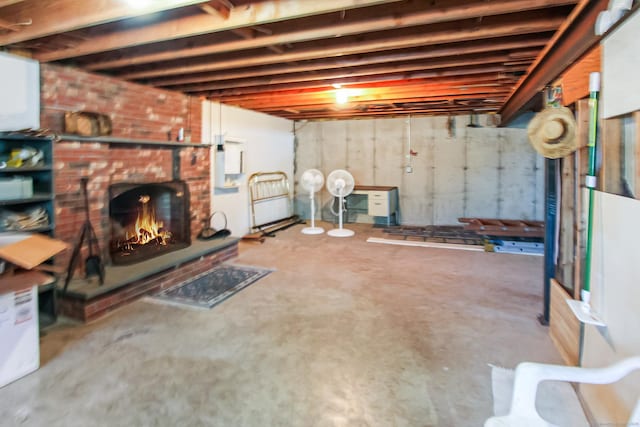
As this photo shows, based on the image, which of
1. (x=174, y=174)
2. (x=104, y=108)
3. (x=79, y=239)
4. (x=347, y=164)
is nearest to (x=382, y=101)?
(x=347, y=164)

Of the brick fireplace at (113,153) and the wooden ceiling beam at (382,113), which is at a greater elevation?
the wooden ceiling beam at (382,113)

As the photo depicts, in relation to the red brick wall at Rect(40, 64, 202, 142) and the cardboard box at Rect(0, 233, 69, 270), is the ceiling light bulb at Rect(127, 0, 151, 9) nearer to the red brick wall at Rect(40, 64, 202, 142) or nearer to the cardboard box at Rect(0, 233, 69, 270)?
the cardboard box at Rect(0, 233, 69, 270)

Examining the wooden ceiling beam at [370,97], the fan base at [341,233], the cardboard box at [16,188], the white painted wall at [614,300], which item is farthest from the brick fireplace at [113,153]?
the white painted wall at [614,300]

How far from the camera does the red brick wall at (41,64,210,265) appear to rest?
342 centimetres

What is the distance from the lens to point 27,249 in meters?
2.25

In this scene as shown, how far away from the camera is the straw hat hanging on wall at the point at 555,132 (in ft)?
7.93

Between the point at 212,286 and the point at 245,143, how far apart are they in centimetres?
333

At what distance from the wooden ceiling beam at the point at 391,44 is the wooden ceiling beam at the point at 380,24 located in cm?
33

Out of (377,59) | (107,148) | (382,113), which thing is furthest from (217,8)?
(382,113)

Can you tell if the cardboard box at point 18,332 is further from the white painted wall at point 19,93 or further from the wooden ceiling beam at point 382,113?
the wooden ceiling beam at point 382,113

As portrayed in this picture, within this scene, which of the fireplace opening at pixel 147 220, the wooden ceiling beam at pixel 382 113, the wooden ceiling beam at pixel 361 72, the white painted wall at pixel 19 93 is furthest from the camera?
the wooden ceiling beam at pixel 382 113

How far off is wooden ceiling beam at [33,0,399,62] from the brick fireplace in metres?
0.48

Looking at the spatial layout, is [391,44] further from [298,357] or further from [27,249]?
[27,249]

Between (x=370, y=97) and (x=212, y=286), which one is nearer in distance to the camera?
(x=212, y=286)
